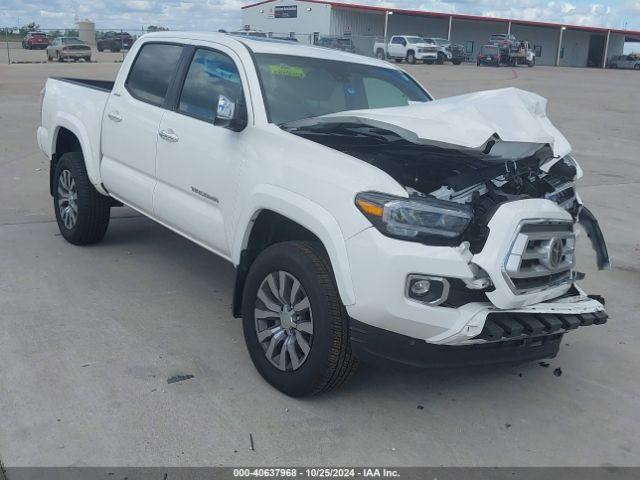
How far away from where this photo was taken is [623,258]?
6832mm

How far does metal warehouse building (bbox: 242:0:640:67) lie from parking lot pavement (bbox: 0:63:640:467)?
50923mm

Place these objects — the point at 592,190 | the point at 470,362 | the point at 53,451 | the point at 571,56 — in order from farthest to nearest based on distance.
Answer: the point at 571,56 < the point at 592,190 < the point at 470,362 < the point at 53,451

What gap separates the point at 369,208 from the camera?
3.35 metres

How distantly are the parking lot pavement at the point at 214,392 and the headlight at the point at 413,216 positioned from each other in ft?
3.50

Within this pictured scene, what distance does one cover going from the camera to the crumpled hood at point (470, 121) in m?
3.66

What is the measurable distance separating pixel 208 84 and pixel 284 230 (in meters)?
1.39

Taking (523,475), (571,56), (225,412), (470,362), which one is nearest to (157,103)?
(225,412)

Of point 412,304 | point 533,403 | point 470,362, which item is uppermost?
point 412,304

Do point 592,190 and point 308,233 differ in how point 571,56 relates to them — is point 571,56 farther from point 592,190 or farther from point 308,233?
point 308,233

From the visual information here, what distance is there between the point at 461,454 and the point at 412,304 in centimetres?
80

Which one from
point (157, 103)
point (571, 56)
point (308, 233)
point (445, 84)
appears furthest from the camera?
point (571, 56)

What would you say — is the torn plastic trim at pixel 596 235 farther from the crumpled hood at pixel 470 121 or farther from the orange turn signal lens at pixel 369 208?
the orange turn signal lens at pixel 369 208

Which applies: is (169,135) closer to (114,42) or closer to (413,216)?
(413,216)

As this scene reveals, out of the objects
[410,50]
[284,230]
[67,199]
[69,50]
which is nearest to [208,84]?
[284,230]
